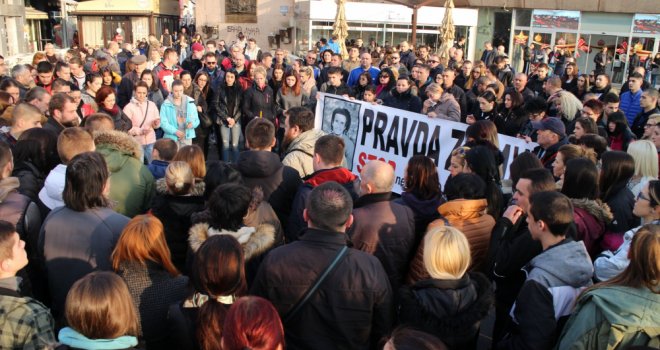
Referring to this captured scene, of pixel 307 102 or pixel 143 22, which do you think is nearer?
pixel 307 102

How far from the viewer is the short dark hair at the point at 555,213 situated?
310 cm

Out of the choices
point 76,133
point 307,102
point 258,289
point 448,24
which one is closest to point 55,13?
point 448,24

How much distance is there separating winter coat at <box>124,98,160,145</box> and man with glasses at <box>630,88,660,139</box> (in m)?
6.82

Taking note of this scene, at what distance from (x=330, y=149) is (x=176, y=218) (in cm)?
129

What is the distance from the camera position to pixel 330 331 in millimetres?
2875

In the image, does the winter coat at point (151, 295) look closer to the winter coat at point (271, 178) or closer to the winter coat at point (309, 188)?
the winter coat at point (309, 188)

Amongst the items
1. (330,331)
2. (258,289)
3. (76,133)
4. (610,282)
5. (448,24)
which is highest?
(448,24)

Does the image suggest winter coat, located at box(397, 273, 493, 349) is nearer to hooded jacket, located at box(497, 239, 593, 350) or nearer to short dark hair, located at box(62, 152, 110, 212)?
hooded jacket, located at box(497, 239, 593, 350)

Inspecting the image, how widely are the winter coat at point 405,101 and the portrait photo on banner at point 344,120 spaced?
0.74 m

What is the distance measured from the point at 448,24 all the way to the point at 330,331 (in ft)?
61.3

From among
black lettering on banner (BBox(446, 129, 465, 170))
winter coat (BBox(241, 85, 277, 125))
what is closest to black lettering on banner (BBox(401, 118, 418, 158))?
black lettering on banner (BBox(446, 129, 465, 170))

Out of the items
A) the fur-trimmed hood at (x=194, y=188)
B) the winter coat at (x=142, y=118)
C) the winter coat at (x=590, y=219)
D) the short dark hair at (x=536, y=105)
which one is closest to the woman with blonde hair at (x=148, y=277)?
the fur-trimmed hood at (x=194, y=188)

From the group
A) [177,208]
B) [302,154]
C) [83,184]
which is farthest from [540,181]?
[83,184]

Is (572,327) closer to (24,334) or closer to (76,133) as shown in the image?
(24,334)
